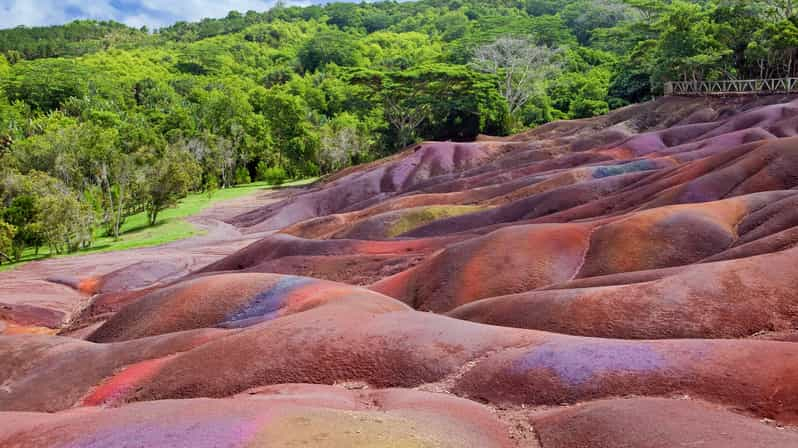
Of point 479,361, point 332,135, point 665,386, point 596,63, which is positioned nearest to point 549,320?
point 479,361

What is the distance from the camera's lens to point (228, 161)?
7731 cm

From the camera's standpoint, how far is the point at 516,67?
82250mm

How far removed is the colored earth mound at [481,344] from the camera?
7.07 m

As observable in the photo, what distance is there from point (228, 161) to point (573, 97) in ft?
139

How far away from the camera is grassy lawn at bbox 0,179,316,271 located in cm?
4462

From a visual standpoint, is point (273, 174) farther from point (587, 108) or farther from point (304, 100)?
point (587, 108)

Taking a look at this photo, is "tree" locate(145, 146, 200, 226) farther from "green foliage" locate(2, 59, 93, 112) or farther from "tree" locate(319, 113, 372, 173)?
"green foliage" locate(2, 59, 93, 112)

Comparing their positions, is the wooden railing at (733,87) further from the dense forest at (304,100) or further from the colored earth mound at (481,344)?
the colored earth mound at (481,344)

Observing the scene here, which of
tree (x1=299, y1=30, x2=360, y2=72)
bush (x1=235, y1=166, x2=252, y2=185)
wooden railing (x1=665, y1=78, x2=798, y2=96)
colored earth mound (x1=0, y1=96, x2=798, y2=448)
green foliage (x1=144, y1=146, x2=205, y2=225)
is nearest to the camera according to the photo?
colored earth mound (x1=0, y1=96, x2=798, y2=448)

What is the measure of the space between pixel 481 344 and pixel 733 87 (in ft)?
173

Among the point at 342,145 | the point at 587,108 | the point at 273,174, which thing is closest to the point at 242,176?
the point at 273,174

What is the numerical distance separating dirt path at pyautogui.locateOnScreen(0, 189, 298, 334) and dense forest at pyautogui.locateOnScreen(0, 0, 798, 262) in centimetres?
521

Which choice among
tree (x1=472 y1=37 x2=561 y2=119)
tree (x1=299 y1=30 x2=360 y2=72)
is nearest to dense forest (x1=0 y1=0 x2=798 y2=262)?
tree (x1=472 y1=37 x2=561 y2=119)

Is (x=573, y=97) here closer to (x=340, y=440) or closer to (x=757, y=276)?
(x=757, y=276)
